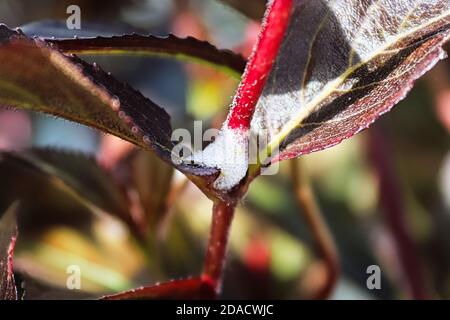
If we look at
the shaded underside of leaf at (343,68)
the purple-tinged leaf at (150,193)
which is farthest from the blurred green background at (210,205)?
the shaded underside of leaf at (343,68)

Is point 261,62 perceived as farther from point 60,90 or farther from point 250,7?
point 250,7

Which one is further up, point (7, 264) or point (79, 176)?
point (79, 176)

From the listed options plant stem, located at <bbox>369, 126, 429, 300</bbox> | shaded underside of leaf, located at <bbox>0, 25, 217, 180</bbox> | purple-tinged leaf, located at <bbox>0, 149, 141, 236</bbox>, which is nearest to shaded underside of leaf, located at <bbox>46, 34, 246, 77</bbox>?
shaded underside of leaf, located at <bbox>0, 25, 217, 180</bbox>

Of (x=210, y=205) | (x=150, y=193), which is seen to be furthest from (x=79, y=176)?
(x=210, y=205)

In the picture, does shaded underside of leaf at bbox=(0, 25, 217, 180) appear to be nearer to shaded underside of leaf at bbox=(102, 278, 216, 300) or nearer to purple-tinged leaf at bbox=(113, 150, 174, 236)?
shaded underside of leaf at bbox=(102, 278, 216, 300)

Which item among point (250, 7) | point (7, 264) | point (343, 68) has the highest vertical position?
point (250, 7)

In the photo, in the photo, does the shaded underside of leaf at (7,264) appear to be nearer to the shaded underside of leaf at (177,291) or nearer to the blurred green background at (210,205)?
the shaded underside of leaf at (177,291)
